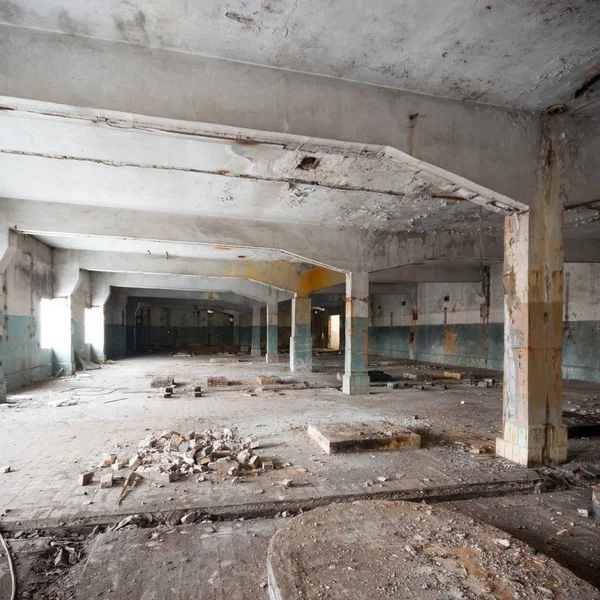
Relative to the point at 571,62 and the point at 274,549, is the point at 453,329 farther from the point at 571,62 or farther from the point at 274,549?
the point at 274,549

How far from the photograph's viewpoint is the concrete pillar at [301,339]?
48.1 feet

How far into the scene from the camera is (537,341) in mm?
4781

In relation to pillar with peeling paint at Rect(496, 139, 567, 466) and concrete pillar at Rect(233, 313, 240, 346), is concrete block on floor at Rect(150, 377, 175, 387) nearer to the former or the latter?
pillar with peeling paint at Rect(496, 139, 567, 466)

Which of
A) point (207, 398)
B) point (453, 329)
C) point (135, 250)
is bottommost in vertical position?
point (207, 398)

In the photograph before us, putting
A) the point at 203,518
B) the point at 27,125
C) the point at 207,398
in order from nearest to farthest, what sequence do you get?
the point at 203,518, the point at 27,125, the point at 207,398

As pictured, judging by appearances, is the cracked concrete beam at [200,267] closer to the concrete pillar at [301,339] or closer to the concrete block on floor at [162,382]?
the concrete pillar at [301,339]

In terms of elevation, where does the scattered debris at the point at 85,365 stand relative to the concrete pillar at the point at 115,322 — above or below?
below

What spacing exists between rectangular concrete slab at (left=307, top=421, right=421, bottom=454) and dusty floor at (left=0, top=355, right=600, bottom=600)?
164 mm

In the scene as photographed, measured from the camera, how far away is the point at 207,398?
363 inches

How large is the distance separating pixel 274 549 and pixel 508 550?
4.84 ft

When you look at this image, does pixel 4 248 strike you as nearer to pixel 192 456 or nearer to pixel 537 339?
pixel 192 456

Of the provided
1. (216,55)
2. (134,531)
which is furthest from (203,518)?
(216,55)

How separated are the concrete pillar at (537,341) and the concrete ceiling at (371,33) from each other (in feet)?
5.19

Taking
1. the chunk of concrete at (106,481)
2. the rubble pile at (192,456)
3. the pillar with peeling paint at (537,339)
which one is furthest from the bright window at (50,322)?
the pillar with peeling paint at (537,339)
